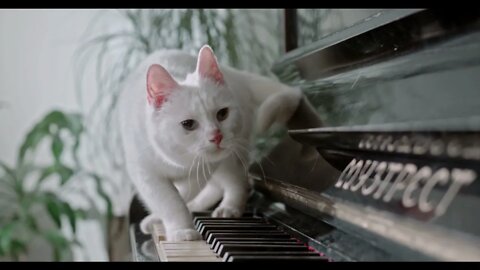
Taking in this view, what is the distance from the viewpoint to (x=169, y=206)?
108 cm

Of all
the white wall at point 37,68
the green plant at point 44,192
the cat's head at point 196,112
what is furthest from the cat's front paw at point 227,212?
the white wall at point 37,68

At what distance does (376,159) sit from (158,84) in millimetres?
427

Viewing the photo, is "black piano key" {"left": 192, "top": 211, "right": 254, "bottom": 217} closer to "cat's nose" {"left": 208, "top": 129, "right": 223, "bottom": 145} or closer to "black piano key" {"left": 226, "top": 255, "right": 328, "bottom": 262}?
"cat's nose" {"left": 208, "top": 129, "right": 223, "bottom": 145}

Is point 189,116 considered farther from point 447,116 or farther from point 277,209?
point 447,116

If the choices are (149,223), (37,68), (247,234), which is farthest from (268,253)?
(37,68)

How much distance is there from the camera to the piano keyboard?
713mm

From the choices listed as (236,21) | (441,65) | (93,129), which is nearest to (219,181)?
(441,65)

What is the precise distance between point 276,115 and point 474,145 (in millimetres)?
701

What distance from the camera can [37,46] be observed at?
8.07 ft

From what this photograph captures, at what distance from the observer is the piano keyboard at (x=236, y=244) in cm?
71

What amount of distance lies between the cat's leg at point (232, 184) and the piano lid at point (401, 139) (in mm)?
180

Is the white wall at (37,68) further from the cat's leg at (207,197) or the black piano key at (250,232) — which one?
the black piano key at (250,232)

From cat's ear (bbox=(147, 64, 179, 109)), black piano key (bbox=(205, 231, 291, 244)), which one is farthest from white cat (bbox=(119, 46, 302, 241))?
black piano key (bbox=(205, 231, 291, 244))

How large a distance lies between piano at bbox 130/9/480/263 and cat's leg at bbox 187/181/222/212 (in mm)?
125
